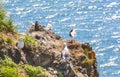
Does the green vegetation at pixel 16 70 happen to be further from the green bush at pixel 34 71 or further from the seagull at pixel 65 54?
the seagull at pixel 65 54

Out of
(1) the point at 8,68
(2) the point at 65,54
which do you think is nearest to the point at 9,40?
(1) the point at 8,68

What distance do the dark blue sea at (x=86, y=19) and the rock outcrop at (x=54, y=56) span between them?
3811 cm

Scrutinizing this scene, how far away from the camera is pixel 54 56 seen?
33.0 meters

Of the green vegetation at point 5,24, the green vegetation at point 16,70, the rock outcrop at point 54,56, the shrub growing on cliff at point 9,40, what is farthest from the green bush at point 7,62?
the green vegetation at point 5,24

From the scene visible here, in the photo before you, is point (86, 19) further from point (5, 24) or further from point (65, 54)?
point (65, 54)

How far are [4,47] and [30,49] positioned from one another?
1.65m

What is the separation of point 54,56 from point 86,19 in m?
64.3

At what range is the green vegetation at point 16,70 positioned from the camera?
30062 millimetres

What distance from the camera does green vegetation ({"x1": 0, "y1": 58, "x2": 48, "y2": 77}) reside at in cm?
3006

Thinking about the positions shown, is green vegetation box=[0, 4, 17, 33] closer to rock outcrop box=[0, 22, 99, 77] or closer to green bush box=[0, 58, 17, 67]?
rock outcrop box=[0, 22, 99, 77]

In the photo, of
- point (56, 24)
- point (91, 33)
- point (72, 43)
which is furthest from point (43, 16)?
point (72, 43)

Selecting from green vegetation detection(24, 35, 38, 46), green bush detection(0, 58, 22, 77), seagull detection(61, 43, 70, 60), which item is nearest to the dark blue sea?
green vegetation detection(24, 35, 38, 46)

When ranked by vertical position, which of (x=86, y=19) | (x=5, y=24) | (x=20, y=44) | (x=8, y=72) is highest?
(x=5, y=24)

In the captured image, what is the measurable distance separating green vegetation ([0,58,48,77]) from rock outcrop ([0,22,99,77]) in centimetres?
63
